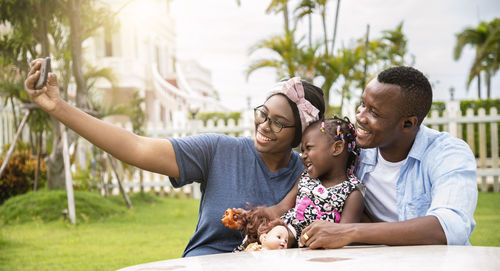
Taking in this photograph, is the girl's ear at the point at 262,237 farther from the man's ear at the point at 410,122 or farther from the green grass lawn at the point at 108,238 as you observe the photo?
the green grass lawn at the point at 108,238

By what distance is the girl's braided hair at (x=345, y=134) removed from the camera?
259 centimetres

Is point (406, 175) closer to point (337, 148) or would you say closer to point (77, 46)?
point (337, 148)

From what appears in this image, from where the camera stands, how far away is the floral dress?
2.41 m

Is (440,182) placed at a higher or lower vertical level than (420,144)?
lower

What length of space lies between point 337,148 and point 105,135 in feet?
3.81

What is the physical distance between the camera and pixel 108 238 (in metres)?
6.35

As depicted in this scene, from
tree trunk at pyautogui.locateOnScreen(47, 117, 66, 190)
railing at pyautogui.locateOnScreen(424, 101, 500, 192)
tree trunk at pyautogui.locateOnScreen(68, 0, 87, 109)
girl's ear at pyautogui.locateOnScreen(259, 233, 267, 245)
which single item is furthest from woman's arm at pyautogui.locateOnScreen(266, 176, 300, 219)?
railing at pyautogui.locateOnScreen(424, 101, 500, 192)

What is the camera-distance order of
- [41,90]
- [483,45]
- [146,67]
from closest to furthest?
[41,90] → [146,67] → [483,45]

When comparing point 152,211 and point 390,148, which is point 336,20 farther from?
point 390,148

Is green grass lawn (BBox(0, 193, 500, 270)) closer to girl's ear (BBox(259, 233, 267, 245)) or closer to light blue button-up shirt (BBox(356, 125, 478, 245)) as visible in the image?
girl's ear (BBox(259, 233, 267, 245))

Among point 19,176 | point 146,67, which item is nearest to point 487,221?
point 19,176

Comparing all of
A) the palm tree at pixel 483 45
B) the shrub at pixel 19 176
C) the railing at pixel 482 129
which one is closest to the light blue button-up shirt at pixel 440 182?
the railing at pixel 482 129

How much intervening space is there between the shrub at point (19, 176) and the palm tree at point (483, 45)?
2404 cm

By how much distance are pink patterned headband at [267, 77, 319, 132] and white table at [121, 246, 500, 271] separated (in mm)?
1006
